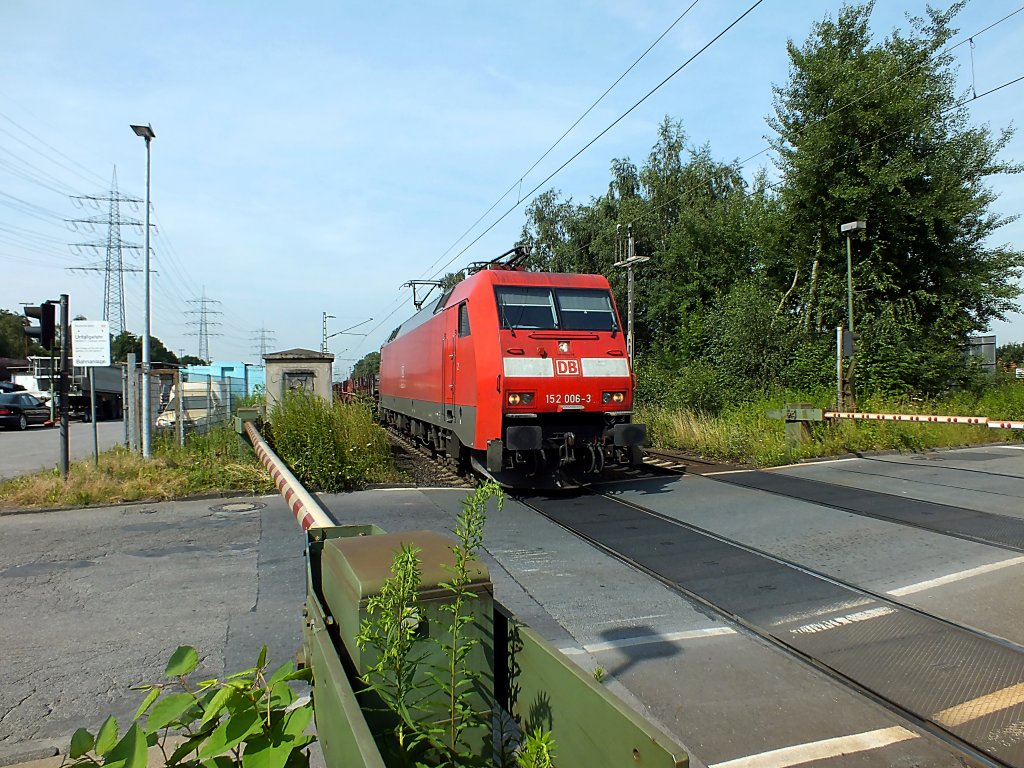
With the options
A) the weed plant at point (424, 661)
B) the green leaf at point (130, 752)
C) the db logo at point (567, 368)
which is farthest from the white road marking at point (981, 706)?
the db logo at point (567, 368)

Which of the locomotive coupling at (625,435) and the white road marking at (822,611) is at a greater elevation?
the locomotive coupling at (625,435)

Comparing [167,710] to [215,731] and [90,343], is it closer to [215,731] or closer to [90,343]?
[215,731]

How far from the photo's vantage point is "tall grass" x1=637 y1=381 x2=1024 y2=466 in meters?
14.1

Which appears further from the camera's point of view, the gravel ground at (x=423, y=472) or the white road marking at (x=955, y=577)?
the gravel ground at (x=423, y=472)

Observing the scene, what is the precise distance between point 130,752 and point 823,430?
49.5 ft

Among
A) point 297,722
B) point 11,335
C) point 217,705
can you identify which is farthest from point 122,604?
point 11,335

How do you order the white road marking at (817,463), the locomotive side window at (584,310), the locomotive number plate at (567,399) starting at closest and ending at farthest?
1. the locomotive number plate at (567,399)
2. the locomotive side window at (584,310)
3. the white road marking at (817,463)

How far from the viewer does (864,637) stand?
4.88 meters

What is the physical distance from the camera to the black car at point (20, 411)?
2677 cm

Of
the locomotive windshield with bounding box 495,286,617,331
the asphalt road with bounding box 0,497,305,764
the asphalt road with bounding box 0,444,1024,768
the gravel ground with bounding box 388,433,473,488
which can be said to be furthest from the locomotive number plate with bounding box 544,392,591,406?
the asphalt road with bounding box 0,497,305,764

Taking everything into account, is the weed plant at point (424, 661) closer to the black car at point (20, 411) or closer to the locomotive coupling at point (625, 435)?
the locomotive coupling at point (625, 435)

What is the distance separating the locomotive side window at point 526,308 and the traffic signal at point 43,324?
6702 millimetres

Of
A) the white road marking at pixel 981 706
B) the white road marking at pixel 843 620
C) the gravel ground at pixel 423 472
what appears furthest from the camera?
the gravel ground at pixel 423 472

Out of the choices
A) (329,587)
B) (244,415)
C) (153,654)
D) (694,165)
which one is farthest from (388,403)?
(694,165)
